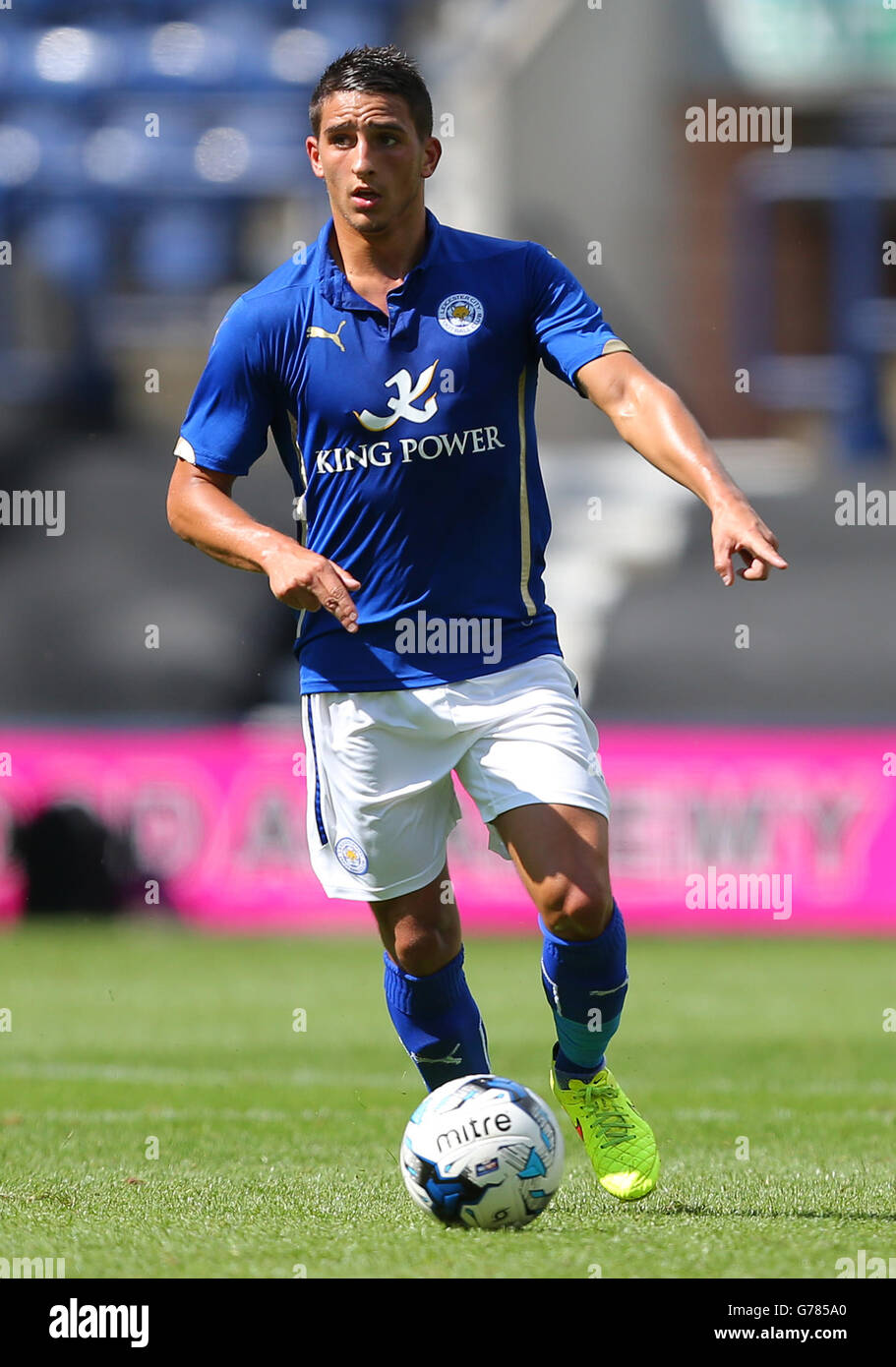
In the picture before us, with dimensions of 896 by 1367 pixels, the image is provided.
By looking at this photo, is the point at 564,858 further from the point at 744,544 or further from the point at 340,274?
the point at 340,274

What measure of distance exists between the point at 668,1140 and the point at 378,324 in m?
2.53

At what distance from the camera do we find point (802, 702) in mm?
12680

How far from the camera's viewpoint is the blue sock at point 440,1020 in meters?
4.59

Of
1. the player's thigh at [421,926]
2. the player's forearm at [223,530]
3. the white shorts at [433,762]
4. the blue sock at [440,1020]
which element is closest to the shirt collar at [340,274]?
the player's forearm at [223,530]

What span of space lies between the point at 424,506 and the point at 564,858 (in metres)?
0.82

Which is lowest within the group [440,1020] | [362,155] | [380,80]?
[440,1020]

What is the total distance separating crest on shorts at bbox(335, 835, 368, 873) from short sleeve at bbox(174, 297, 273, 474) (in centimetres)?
85

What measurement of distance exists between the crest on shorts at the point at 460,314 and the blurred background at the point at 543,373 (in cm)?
745

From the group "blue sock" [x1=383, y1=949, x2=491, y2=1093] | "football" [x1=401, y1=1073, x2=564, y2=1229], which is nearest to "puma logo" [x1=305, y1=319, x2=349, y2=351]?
"blue sock" [x1=383, y1=949, x2=491, y2=1093]

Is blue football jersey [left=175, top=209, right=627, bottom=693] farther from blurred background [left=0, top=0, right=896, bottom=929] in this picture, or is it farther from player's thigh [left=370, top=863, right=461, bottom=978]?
blurred background [left=0, top=0, right=896, bottom=929]

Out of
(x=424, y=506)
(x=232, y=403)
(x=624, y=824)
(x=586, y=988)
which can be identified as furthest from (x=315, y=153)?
(x=624, y=824)

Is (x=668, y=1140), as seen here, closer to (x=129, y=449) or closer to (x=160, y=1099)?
(x=160, y=1099)

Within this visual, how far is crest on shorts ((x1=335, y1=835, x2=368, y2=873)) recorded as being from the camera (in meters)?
4.42

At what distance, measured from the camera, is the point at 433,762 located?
4359 millimetres
